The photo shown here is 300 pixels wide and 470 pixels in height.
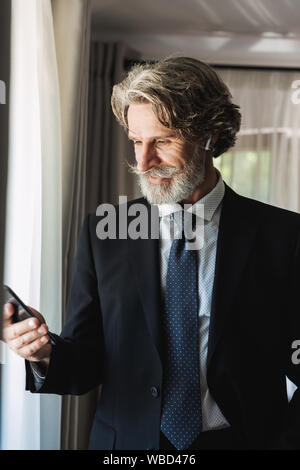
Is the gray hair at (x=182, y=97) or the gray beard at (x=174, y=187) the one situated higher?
the gray hair at (x=182, y=97)

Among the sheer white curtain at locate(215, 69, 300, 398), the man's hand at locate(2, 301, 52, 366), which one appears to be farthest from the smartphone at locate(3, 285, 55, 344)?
the sheer white curtain at locate(215, 69, 300, 398)

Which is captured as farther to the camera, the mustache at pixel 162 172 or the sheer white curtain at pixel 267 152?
the sheer white curtain at pixel 267 152

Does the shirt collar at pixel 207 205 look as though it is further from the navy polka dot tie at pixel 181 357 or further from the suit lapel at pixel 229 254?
the navy polka dot tie at pixel 181 357

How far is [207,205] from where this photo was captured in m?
1.37

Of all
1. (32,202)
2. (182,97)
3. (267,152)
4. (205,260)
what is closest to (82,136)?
(32,202)

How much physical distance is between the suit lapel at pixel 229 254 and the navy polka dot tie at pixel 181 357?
0.16 ft

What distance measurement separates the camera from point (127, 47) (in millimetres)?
Answer: 3393

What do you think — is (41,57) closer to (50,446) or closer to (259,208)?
(259,208)

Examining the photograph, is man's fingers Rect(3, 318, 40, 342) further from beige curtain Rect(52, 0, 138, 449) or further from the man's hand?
beige curtain Rect(52, 0, 138, 449)

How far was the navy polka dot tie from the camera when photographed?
1.22 metres

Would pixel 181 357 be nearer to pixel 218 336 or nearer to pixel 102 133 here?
pixel 218 336

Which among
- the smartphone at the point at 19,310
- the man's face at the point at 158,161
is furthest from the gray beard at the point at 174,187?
the smartphone at the point at 19,310

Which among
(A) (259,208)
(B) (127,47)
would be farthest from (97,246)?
(B) (127,47)

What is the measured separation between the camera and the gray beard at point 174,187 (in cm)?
131
